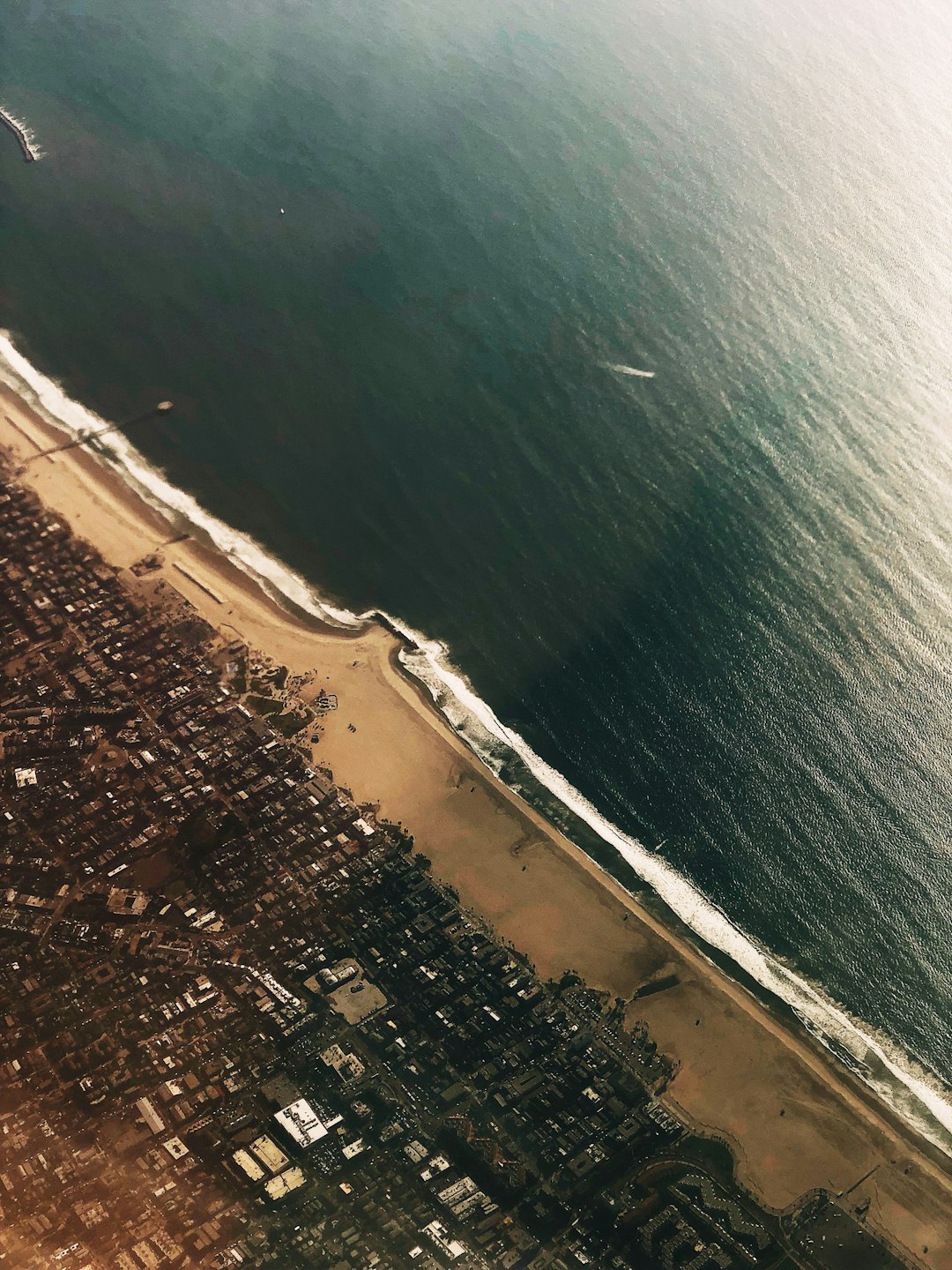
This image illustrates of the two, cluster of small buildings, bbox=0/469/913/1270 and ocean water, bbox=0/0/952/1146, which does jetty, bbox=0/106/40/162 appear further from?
cluster of small buildings, bbox=0/469/913/1270

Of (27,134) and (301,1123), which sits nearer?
(301,1123)

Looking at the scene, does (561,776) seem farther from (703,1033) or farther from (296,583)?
(296,583)

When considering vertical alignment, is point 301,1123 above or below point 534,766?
below

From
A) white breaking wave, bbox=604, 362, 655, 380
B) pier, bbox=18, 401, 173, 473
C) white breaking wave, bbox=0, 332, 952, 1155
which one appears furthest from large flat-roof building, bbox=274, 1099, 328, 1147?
white breaking wave, bbox=604, 362, 655, 380

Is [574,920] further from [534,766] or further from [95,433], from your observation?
[95,433]

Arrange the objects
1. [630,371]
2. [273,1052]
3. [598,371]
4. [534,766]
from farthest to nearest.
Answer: [630,371] < [598,371] < [534,766] < [273,1052]

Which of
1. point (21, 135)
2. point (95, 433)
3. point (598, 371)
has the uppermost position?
point (598, 371)

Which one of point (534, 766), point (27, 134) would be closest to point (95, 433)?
point (534, 766)

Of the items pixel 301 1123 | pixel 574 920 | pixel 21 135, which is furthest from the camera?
pixel 21 135
